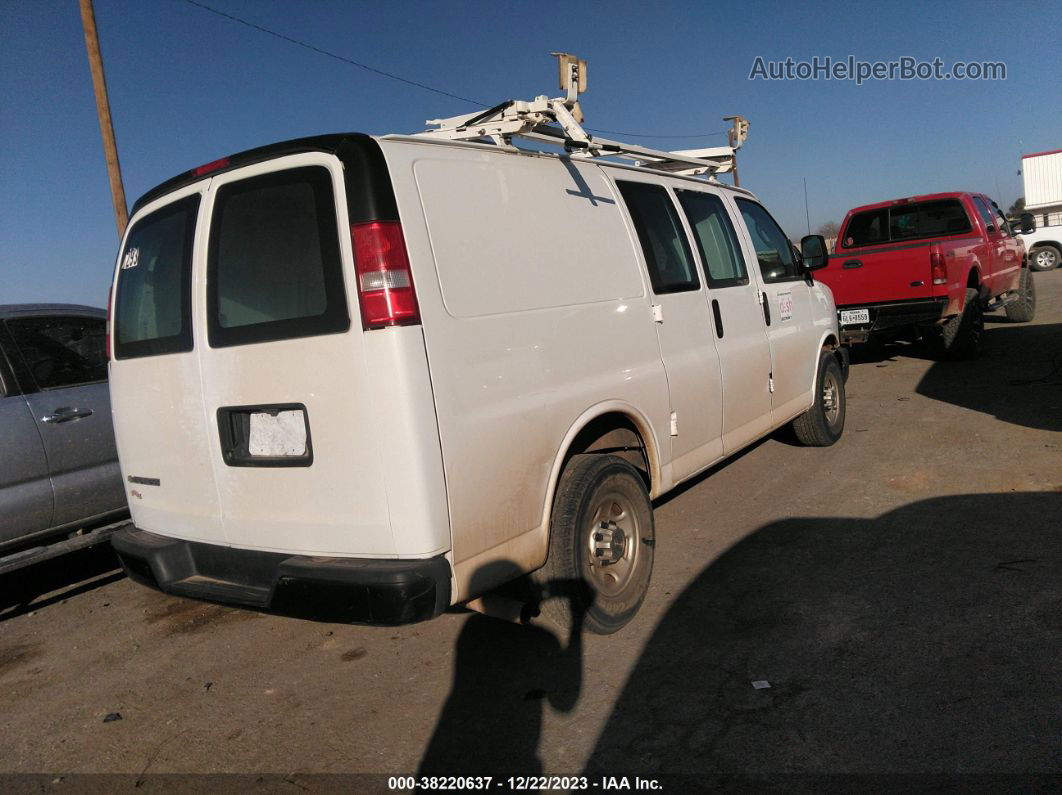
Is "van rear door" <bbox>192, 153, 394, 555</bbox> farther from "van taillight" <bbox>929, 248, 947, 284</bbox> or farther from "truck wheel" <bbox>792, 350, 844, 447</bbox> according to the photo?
"van taillight" <bbox>929, 248, 947, 284</bbox>

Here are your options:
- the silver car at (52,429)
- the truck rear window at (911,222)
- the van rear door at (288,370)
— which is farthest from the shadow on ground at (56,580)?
the truck rear window at (911,222)

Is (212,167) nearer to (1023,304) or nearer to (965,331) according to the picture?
(965,331)

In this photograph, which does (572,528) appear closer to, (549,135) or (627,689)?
(627,689)

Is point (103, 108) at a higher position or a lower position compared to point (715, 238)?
higher

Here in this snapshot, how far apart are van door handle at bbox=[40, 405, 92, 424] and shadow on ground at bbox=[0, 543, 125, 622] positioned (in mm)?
1068

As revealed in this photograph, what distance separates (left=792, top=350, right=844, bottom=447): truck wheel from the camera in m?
6.23

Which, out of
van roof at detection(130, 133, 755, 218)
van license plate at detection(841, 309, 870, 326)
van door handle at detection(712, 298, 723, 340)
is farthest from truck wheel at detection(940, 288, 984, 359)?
van roof at detection(130, 133, 755, 218)

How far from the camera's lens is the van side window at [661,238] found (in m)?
4.12

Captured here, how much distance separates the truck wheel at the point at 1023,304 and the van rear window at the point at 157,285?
41.6 ft

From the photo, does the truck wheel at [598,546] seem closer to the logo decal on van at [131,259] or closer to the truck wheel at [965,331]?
the logo decal on van at [131,259]

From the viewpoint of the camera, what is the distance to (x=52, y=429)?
15.0 ft

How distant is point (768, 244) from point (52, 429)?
15.7 ft

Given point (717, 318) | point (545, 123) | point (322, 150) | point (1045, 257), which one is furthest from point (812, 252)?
point (1045, 257)

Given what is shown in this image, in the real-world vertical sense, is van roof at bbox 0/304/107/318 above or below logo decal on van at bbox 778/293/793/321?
above
